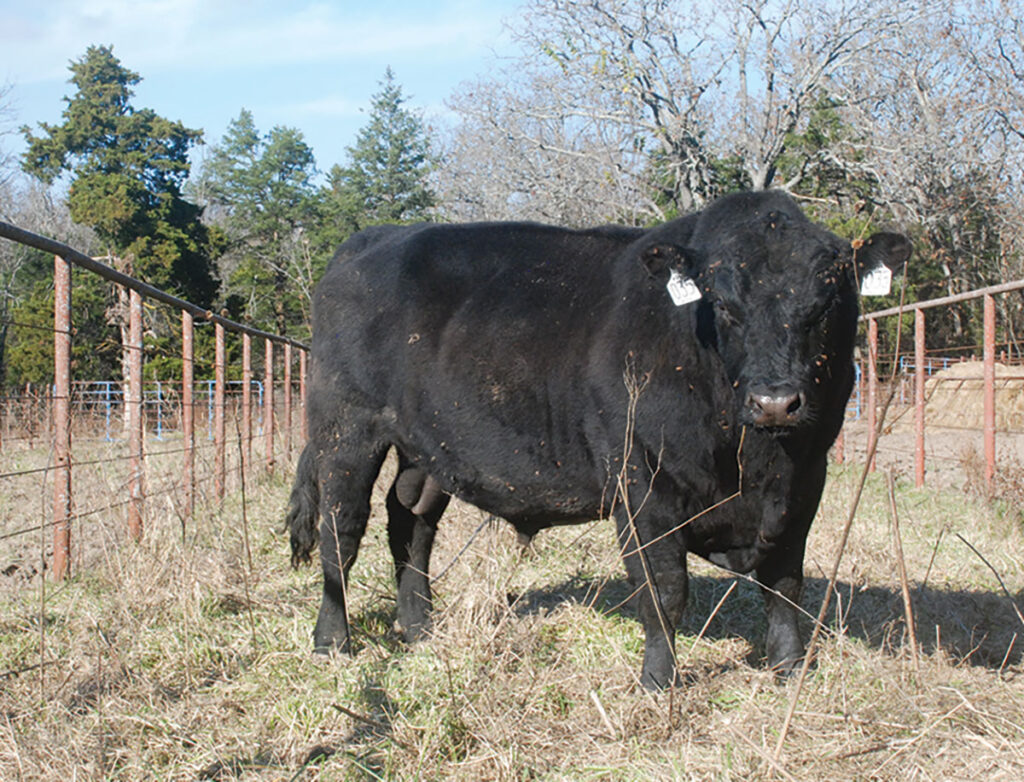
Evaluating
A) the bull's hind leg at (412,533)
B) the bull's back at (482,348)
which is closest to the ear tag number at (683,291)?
the bull's back at (482,348)

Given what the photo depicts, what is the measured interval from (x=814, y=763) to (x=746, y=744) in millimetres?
223

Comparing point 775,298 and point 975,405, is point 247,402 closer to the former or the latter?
point 775,298

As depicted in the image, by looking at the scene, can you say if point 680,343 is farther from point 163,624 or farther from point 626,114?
point 626,114

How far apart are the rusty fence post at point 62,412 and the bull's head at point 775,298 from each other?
11.8 feet

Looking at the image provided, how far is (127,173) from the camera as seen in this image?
36.8 m

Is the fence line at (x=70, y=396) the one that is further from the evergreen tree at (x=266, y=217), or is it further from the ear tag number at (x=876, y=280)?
the evergreen tree at (x=266, y=217)

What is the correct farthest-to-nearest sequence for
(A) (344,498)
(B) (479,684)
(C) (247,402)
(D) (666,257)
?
(C) (247,402)
(A) (344,498)
(D) (666,257)
(B) (479,684)

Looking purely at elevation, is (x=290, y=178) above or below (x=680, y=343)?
above

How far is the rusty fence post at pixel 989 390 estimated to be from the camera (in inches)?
326

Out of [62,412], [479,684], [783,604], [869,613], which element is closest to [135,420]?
[62,412]

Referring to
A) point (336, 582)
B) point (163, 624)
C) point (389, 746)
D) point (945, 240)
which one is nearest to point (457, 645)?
point (389, 746)

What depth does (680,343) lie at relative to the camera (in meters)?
4.16

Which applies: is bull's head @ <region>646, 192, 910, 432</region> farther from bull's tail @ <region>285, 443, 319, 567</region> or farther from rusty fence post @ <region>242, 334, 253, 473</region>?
rusty fence post @ <region>242, 334, 253, 473</region>

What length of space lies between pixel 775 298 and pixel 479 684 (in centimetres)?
198
